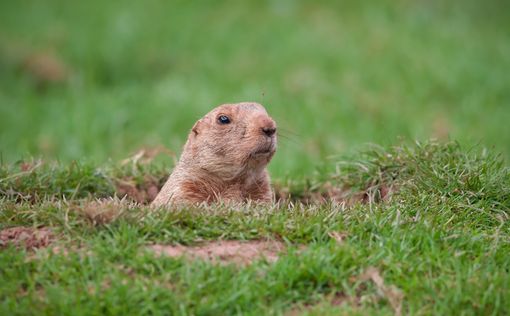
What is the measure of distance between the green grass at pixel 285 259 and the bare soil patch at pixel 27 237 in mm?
72

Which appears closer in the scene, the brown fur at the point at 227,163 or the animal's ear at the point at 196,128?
the brown fur at the point at 227,163

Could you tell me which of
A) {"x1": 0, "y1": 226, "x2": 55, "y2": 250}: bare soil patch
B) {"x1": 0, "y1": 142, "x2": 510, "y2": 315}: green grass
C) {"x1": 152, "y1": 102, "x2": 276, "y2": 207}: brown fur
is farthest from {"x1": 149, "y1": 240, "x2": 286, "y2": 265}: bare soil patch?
{"x1": 152, "y1": 102, "x2": 276, "y2": 207}: brown fur

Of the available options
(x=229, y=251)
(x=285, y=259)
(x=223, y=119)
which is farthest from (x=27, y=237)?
(x=223, y=119)

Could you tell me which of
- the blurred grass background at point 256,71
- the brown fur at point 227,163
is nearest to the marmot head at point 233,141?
the brown fur at point 227,163

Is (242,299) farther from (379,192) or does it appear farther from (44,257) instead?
A: (379,192)

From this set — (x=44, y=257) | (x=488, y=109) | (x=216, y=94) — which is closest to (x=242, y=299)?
(x=44, y=257)

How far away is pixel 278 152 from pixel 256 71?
2.92 metres

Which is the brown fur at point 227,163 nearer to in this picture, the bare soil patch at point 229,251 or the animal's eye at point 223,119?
the animal's eye at point 223,119

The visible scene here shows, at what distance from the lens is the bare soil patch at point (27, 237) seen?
178 inches

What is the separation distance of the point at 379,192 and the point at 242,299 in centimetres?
217

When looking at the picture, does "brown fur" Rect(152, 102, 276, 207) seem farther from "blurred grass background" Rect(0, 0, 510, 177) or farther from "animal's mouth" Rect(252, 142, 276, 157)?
"blurred grass background" Rect(0, 0, 510, 177)

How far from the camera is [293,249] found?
14.4ft

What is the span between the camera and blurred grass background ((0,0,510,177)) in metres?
10.3

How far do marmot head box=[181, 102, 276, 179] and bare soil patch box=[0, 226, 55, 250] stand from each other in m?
1.47
